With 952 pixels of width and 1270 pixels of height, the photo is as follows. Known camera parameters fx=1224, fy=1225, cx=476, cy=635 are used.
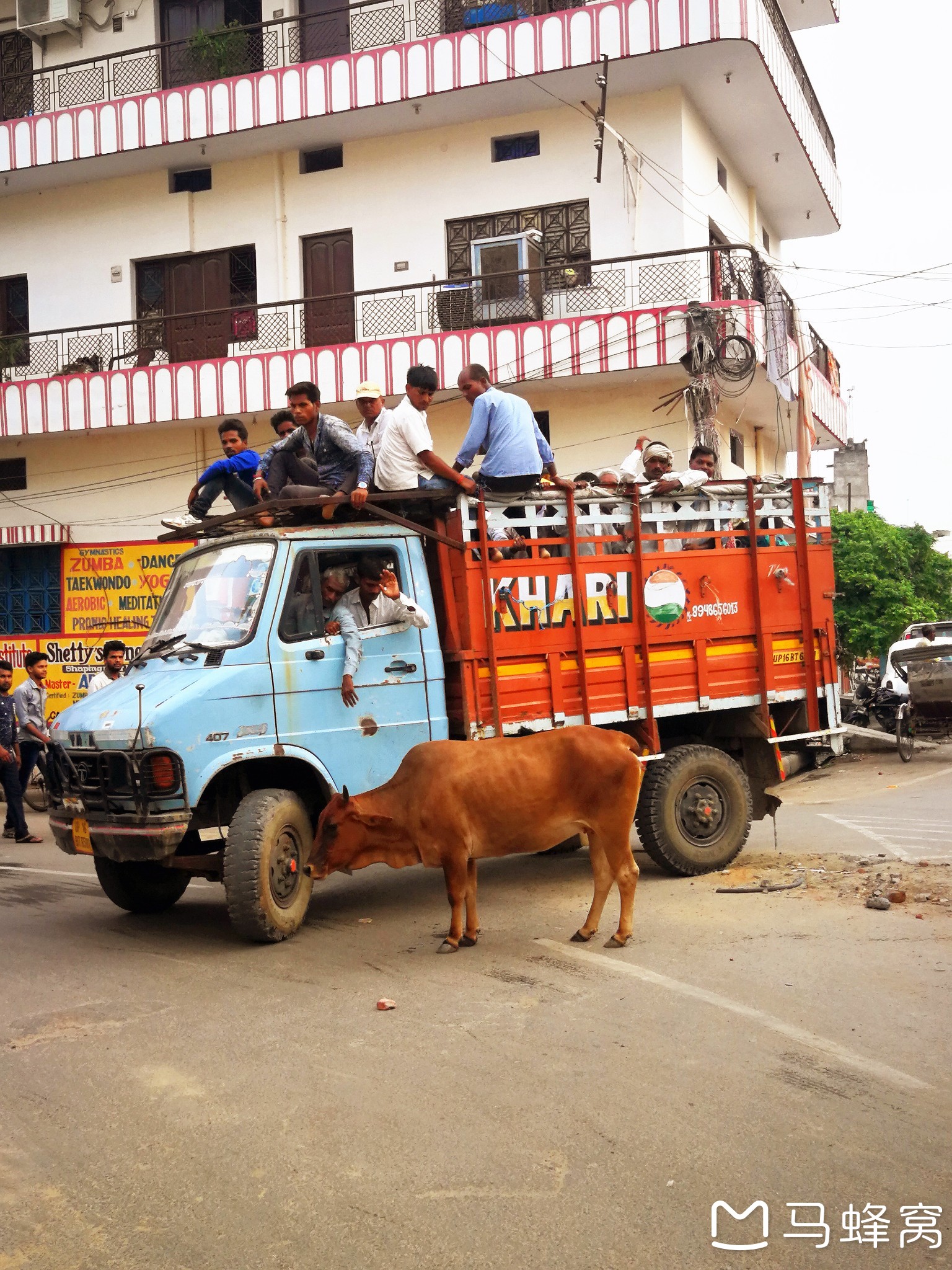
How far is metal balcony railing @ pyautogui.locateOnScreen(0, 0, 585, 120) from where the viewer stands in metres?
19.7

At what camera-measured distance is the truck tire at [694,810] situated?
880 centimetres

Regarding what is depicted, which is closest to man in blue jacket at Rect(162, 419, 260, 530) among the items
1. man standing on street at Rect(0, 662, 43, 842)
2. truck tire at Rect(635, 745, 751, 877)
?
truck tire at Rect(635, 745, 751, 877)

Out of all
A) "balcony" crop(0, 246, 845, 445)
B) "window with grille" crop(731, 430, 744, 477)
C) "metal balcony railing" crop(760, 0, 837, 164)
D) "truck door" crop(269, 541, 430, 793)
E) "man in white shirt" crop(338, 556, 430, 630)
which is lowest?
"truck door" crop(269, 541, 430, 793)

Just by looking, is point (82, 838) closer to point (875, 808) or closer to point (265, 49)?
point (875, 808)

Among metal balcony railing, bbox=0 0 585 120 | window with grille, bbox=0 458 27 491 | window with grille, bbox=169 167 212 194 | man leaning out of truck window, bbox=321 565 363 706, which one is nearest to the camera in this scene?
man leaning out of truck window, bbox=321 565 363 706

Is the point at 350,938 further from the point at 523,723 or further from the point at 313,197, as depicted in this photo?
the point at 313,197

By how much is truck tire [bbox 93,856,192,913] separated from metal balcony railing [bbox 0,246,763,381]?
12.3 m

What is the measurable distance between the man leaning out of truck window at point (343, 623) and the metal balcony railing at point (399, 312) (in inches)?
452

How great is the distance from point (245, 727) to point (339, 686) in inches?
29.3

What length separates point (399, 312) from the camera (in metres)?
19.8

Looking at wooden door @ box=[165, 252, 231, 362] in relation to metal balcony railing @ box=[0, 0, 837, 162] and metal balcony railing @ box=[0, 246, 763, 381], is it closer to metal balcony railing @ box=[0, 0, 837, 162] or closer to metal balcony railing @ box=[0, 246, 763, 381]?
metal balcony railing @ box=[0, 246, 763, 381]

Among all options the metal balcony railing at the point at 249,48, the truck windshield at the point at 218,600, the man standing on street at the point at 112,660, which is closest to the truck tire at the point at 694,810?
the truck windshield at the point at 218,600

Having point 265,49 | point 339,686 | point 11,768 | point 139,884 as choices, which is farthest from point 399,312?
point 139,884

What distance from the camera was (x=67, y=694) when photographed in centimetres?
2019
